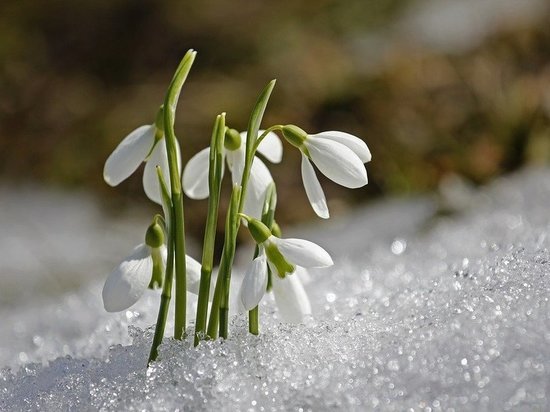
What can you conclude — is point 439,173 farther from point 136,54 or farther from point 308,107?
point 136,54

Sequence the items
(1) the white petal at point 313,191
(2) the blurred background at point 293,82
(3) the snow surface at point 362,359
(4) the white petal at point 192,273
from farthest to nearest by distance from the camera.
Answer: (2) the blurred background at point 293,82 < (4) the white petal at point 192,273 < (1) the white petal at point 313,191 < (3) the snow surface at point 362,359

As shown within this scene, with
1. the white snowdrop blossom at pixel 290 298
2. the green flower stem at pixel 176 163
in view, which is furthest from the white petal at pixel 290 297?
the green flower stem at pixel 176 163

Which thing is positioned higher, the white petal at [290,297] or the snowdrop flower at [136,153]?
the snowdrop flower at [136,153]

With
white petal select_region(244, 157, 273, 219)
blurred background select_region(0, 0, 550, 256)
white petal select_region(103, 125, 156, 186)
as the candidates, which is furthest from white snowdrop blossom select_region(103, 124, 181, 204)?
blurred background select_region(0, 0, 550, 256)

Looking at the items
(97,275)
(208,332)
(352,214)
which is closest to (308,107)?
(352,214)

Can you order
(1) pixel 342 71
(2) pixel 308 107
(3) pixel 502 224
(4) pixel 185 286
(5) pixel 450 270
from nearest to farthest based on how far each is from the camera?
(4) pixel 185 286 → (5) pixel 450 270 → (3) pixel 502 224 → (2) pixel 308 107 → (1) pixel 342 71

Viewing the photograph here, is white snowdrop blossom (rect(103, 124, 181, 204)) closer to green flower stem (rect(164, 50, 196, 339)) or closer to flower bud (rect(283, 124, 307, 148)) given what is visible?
green flower stem (rect(164, 50, 196, 339))

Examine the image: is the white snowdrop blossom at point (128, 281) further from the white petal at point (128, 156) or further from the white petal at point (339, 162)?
the white petal at point (339, 162)
